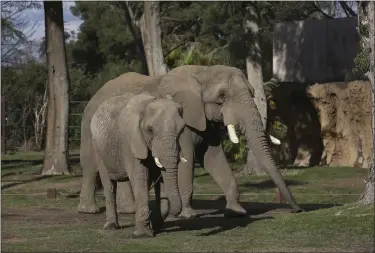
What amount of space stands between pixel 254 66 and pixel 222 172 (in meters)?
11.9

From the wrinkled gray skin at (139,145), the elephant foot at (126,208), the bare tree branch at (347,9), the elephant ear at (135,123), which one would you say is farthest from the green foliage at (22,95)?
the elephant ear at (135,123)

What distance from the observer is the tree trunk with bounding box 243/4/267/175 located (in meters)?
26.4

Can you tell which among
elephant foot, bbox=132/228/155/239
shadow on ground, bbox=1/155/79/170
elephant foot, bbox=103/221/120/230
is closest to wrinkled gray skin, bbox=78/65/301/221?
elephant foot, bbox=103/221/120/230

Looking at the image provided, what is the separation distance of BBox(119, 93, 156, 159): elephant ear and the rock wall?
48.9 feet

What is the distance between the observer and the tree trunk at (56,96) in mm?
26516

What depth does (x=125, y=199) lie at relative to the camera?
16047mm

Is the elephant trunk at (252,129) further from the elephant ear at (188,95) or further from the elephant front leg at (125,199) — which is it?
the elephant front leg at (125,199)

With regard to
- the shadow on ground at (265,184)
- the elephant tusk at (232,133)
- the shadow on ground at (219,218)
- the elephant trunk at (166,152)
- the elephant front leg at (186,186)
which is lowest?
the shadow on ground at (265,184)

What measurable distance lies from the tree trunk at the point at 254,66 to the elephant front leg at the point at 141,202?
14215mm

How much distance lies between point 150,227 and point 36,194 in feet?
29.5

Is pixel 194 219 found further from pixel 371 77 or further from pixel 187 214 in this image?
pixel 371 77

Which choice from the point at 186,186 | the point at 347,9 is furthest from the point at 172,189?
the point at 347,9

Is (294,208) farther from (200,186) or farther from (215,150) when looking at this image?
(200,186)

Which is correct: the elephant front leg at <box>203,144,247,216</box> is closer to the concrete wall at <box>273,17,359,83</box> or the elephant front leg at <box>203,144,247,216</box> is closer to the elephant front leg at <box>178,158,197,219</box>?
the elephant front leg at <box>178,158,197,219</box>
